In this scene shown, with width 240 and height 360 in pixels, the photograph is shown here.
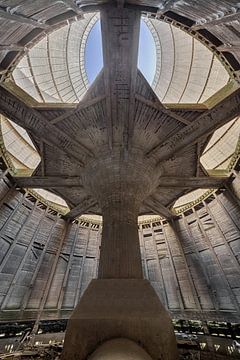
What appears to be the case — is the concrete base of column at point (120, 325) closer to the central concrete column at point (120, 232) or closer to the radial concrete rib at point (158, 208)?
the central concrete column at point (120, 232)

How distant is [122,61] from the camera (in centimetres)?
898

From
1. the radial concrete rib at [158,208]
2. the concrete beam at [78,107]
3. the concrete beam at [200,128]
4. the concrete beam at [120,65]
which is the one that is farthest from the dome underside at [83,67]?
the concrete beam at [120,65]

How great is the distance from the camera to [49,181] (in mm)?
14180

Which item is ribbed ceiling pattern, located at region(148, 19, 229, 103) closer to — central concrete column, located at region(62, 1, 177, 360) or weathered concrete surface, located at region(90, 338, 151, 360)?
central concrete column, located at region(62, 1, 177, 360)

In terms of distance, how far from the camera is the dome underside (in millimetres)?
17062

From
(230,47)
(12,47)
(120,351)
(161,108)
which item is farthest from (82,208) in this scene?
(230,47)

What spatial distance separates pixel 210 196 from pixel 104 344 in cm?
1240

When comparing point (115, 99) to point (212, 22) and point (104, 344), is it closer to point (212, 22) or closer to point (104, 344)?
point (212, 22)

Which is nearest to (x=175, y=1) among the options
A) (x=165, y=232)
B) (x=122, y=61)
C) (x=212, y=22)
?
(x=212, y=22)

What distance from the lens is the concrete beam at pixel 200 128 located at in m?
10.7

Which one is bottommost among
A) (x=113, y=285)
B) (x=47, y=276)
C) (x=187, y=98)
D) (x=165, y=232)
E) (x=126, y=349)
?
(x=126, y=349)

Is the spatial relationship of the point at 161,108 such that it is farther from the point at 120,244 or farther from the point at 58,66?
the point at 58,66

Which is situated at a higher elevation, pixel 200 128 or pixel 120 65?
pixel 200 128

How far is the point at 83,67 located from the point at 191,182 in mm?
13611
